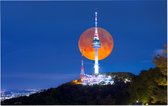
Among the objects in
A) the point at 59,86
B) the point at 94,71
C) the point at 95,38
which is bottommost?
the point at 59,86

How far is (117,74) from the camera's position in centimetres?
5441

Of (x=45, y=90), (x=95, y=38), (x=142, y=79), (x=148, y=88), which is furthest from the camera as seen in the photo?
(x=95, y=38)

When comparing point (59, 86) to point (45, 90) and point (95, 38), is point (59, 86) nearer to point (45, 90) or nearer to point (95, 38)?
point (45, 90)

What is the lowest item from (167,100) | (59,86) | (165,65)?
(167,100)

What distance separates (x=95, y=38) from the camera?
65188mm

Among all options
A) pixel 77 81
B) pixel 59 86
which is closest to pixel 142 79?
pixel 59 86

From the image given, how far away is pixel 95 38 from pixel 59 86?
919 inches

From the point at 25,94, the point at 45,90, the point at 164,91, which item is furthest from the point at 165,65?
the point at 45,90

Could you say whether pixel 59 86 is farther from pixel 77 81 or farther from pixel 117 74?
pixel 117 74

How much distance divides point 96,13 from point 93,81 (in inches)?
586

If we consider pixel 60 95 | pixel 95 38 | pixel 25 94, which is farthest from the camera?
A: pixel 95 38

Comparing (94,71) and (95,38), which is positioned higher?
(95,38)

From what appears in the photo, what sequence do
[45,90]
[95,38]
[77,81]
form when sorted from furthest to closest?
[95,38], [77,81], [45,90]

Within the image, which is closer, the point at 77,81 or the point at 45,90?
the point at 45,90
